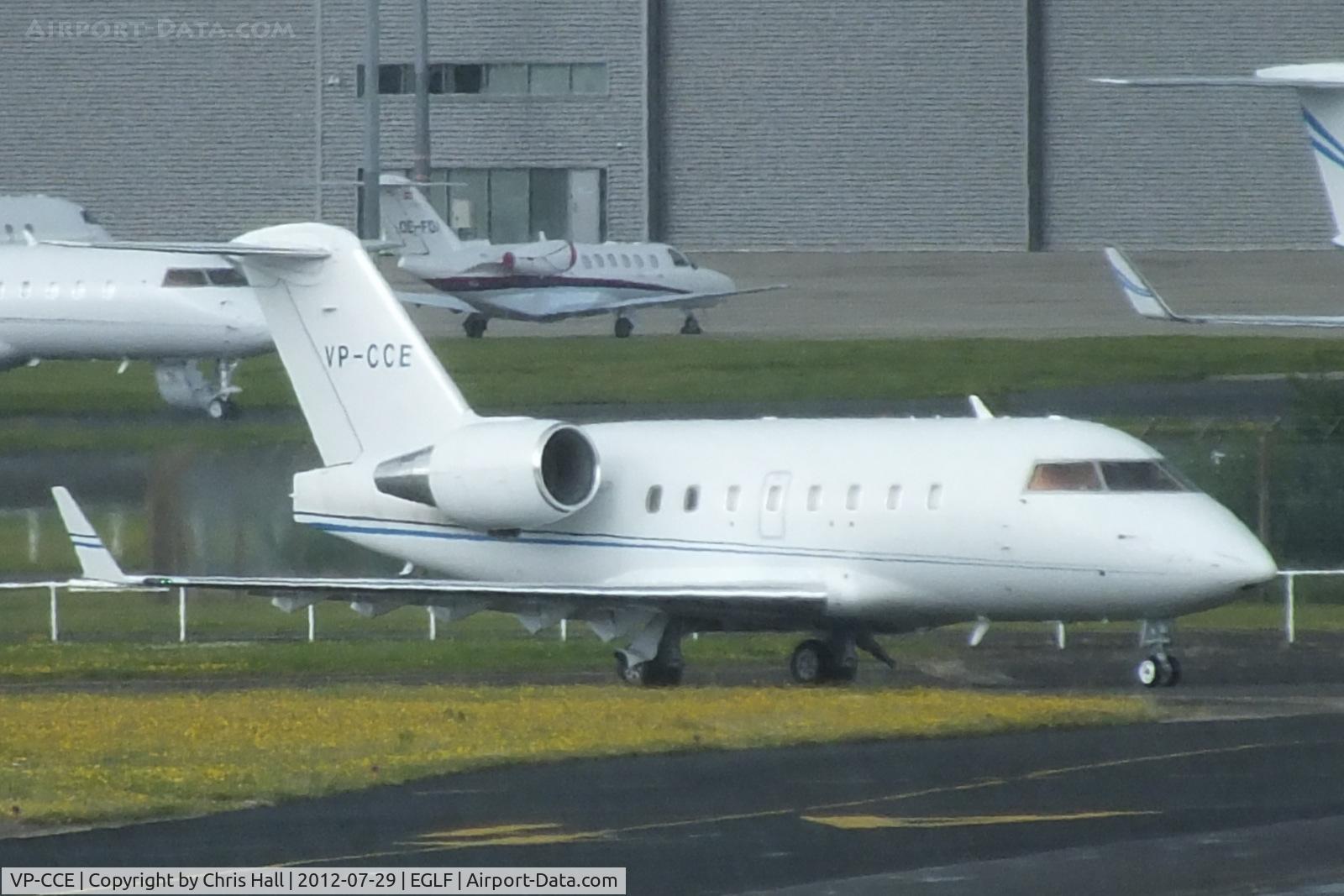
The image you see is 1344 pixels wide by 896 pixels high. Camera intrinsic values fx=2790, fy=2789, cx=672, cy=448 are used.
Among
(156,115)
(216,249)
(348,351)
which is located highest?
(156,115)

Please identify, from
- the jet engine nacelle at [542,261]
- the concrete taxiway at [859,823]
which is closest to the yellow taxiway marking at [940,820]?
the concrete taxiway at [859,823]

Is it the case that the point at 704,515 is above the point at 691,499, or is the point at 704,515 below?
below

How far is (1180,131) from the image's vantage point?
6875cm

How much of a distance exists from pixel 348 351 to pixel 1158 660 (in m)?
7.93

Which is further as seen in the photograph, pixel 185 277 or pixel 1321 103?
pixel 185 277

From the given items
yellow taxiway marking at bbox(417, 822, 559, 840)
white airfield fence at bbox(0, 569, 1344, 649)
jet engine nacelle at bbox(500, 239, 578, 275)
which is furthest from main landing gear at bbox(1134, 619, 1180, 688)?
jet engine nacelle at bbox(500, 239, 578, 275)

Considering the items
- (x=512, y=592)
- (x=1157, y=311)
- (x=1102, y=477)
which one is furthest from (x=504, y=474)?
(x=1157, y=311)

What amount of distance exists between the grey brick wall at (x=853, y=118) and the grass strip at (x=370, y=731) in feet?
160

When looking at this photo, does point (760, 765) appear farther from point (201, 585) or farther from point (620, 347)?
point (620, 347)

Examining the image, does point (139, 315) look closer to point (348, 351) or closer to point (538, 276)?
point (538, 276)

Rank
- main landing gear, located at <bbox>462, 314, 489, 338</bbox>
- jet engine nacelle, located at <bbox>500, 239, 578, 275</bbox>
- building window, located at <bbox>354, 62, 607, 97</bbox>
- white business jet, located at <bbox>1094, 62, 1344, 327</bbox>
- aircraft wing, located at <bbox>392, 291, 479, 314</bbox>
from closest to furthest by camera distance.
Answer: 1. white business jet, located at <bbox>1094, 62, 1344, 327</bbox>
2. aircraft wing, located at <bbox>392, 291, 479, 314</bbox>
3. jet engine nacelle, located at <bbox>500, 239, 578, 275</bbox>
4. main landing gear, located at <bbox>462, 314, 489, 338</bbox>
5. building window, located at <bbox>354, 62, 607, 97</bbox>

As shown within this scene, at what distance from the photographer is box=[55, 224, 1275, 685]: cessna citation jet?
2131 centimetres

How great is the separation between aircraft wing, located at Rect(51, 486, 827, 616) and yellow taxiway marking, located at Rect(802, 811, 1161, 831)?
8.62 meters

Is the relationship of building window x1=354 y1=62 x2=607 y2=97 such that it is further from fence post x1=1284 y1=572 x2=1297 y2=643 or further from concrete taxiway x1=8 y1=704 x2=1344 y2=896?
concrete taxiway x1=8 y1=704 x2=1344 y2=896
